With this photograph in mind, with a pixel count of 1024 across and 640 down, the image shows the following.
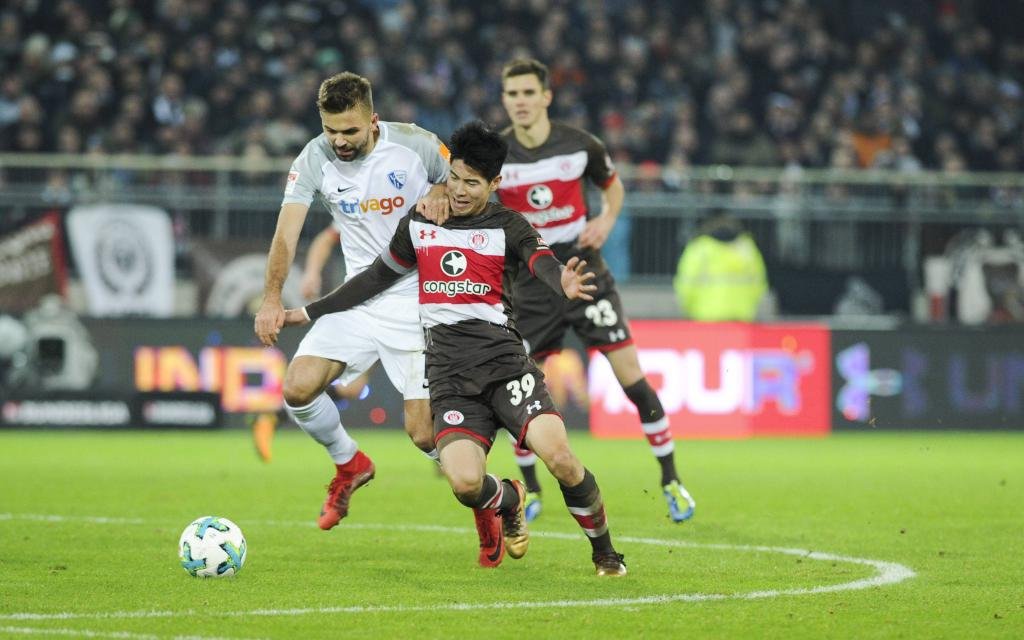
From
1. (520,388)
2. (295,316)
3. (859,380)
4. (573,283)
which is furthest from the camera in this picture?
(859,380)

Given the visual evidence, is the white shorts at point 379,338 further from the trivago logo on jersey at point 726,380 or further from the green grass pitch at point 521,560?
the trivago logo on jersey at point 726,380

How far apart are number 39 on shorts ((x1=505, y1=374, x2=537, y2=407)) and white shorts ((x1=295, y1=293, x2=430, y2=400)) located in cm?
117

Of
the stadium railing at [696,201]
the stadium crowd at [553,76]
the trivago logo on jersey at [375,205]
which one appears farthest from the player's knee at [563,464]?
the stadium crowd at [553,76]

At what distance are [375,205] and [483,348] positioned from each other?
1.30 meters

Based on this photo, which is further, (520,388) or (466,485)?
(520,388)

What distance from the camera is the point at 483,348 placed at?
286 inches

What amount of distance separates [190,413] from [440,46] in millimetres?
6559

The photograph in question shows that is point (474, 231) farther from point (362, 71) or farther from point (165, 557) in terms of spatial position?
point (362, 71)

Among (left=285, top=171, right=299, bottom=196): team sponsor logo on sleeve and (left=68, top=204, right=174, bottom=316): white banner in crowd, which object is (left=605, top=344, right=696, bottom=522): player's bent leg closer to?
(left=285, top=171, right=299, bottom=196): team sponsor logo on sleeve

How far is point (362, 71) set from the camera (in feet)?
66.8

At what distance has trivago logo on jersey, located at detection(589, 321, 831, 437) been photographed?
654 inches

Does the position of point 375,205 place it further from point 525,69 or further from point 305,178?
point 525,69

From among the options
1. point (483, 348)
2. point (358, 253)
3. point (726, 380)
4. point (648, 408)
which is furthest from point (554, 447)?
point (726, 380)

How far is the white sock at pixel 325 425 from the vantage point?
8312 mm
